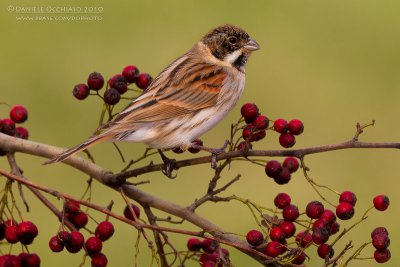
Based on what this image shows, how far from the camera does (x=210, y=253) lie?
424cm

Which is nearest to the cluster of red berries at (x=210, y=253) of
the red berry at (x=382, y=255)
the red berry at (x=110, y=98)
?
the red berry at (x=382, y=255)

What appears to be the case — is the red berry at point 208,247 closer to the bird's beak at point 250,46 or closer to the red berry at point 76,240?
the red berry at point 76,240

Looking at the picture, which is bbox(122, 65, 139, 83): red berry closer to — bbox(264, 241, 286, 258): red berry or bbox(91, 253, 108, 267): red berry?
bbox(91, 253, 108, 267): red berry

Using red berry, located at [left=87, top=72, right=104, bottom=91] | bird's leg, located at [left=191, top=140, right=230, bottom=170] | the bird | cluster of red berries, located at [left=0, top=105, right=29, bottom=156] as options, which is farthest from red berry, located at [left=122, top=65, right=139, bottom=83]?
cluster of red berries, located at [left=0, top=105, right=29, bottom=156]

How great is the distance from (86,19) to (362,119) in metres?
4.12

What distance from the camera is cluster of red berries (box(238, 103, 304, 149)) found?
399 cm

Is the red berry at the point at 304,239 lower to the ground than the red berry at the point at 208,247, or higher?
higher

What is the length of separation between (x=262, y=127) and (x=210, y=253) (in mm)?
621

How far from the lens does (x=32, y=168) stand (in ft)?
32.0

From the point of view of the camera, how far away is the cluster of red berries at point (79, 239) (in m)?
3.82

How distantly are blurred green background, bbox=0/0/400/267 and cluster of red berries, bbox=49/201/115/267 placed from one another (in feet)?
14.0

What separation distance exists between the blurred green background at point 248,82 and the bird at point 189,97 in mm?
3049

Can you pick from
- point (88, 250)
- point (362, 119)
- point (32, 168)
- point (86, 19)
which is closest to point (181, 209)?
point (88, 250)

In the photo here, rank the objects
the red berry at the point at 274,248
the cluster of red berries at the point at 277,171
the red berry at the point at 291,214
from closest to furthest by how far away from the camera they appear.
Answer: the red berry at the point at 274,248 → the red berry at the point at 291,214 → the cluster of red berries at the point at 277,171
